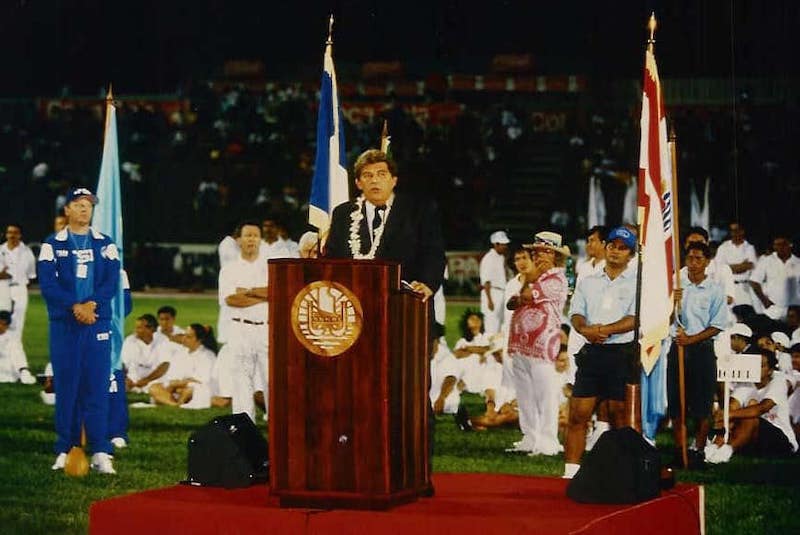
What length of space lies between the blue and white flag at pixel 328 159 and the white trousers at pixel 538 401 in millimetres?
2002

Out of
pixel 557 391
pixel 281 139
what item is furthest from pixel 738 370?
pixel 281 139

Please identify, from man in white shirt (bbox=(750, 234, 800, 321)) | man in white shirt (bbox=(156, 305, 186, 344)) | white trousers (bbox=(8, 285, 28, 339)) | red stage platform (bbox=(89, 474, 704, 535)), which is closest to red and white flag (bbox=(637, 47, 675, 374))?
red stage platform (bbox=(89, 474, 704, 535))

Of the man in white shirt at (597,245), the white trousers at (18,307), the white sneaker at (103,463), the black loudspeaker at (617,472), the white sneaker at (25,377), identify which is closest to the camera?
the black loudspeaker at (617,472)

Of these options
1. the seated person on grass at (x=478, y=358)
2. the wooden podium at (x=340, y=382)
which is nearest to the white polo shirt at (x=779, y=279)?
the seated person on grass at (x=478, y=358)

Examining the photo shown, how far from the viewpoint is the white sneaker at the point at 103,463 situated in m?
12.3

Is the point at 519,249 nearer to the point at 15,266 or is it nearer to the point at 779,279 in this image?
the point at 779,279

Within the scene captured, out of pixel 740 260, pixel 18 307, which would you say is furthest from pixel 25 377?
pixel 740 260

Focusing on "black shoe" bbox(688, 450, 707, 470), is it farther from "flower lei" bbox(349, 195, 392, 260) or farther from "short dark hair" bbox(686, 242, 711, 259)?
"flower lei" bbox(349, 195, 392, 260)

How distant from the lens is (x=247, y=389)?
45.6ft

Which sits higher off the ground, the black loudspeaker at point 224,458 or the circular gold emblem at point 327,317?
the circular gold emblem at point 327,317

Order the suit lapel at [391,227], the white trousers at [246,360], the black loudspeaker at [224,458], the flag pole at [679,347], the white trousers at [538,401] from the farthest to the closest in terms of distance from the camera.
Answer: the white trousers at [246,360], the white trousers at [538,401], the flag pole at [679,347], the black loudspeaker at [224,458], the suit lapel at [391,227]

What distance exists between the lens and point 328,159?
13.4 metres

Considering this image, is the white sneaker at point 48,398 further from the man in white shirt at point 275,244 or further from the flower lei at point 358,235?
the flower lei at point 358,235

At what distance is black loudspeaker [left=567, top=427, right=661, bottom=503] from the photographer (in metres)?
7.74
